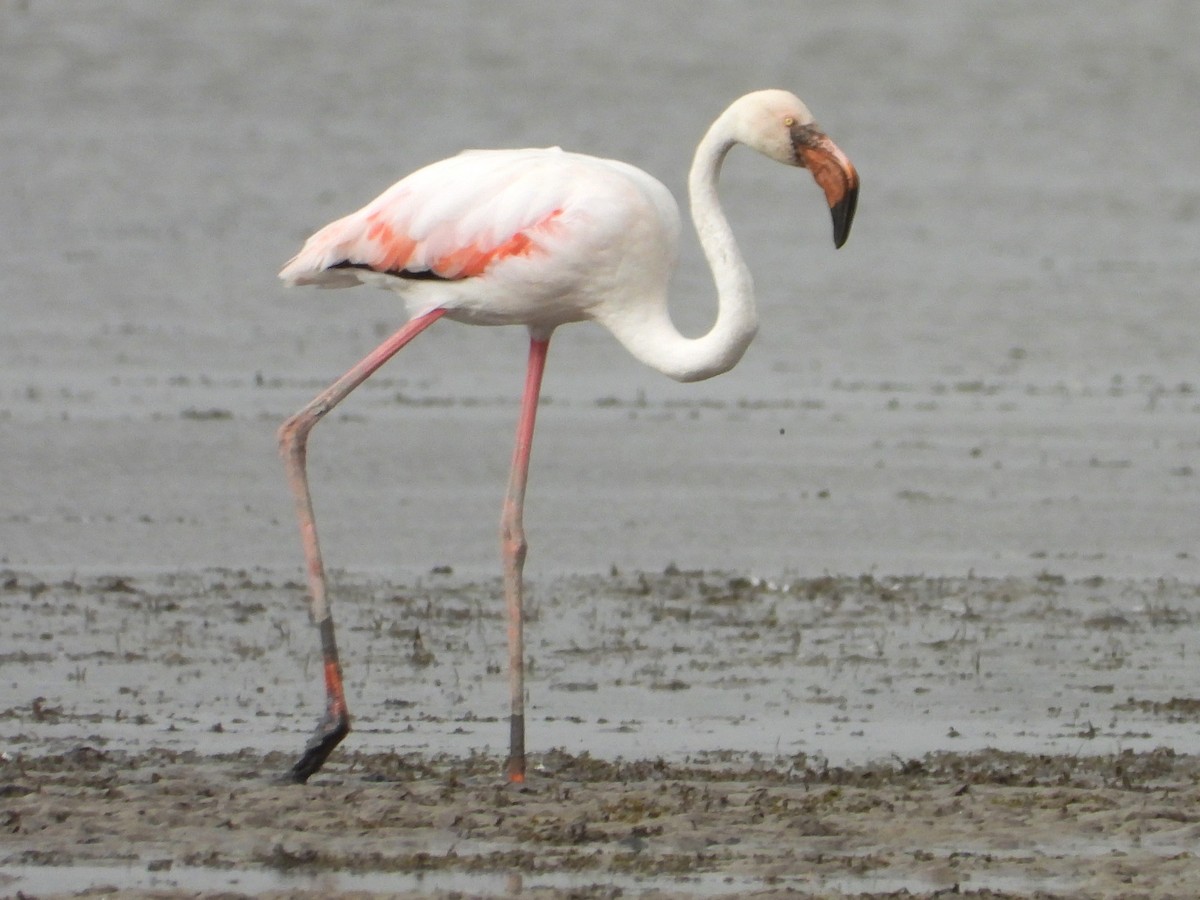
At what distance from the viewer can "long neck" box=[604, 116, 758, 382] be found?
24.7 ft

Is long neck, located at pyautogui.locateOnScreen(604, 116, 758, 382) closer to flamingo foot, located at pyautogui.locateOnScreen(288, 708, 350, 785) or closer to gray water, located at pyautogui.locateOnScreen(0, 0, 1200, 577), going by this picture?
flamingo foot, located at pyautogui.locateOnScreen(288, 708, 350, 785)

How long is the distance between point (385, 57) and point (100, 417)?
65.5 feet

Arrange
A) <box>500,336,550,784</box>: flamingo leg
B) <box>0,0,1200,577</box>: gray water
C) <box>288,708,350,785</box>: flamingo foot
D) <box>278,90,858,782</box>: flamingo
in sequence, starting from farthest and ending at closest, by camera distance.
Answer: <box>0,0,1200,577</box>: gray water, <box>278,90,858,782</box>: flamingo, <box>500,336,550,784</box>: flamingo leg, <box>288,708,350,785</box>: flamingo foot

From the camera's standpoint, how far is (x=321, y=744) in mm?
7148

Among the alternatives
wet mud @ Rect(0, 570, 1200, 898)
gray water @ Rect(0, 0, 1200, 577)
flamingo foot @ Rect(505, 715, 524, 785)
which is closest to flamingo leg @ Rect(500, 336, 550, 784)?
flamingo foot @ Rect(505, 715, 524, 785)

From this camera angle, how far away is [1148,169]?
26266 millimetres

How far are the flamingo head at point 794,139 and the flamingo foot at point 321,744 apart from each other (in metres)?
2.06

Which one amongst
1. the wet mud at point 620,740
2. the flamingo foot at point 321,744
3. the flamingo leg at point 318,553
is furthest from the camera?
the flamingo leg at point 318,553

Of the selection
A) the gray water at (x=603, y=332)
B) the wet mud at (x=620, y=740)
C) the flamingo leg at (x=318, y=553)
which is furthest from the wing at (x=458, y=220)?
the gray water at (x=603, y=332)

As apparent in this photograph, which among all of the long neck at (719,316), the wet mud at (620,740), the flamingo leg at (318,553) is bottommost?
the wet mud at (620,740)

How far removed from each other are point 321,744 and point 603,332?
10045mm

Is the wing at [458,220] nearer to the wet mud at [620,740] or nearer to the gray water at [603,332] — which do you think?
the wet mud at [620,740]

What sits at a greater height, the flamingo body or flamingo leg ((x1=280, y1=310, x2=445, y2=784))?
the flamingo body

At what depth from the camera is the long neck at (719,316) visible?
754cm
